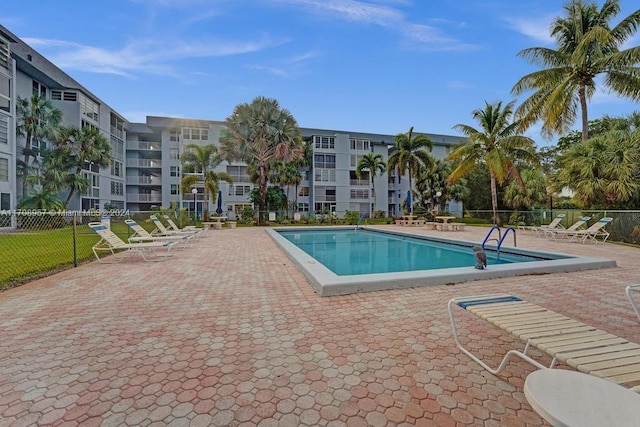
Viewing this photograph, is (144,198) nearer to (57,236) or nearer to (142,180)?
(142,180)

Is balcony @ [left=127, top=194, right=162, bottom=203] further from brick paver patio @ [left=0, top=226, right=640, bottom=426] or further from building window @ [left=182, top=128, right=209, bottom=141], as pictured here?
brick paver patio @ [left=0, top=226, right=640, bottom=426]

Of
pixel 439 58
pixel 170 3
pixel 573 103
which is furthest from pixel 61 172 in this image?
pixel 573 103

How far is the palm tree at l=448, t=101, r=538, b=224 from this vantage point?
19.1 metres

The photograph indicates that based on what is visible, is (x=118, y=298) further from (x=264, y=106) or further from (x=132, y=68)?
(x=264, y=106)

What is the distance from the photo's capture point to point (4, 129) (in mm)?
18453

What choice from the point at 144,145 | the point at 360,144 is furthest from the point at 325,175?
the point at 144,145

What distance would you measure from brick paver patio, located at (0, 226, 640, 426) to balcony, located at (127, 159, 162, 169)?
3476 cm

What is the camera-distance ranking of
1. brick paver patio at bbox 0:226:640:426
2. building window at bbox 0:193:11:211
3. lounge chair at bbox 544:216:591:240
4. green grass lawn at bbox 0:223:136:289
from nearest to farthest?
brick paver patio at bbox 0:226:640:426 → green grass lawn at bbox 0:223:136:289 → lounge chair at bbox 544:216:591:240 → building window at bbox 0:193:11:211

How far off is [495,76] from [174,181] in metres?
32.4

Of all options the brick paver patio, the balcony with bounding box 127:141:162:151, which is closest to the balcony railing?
the balcony with bounding box 127:141:162:151

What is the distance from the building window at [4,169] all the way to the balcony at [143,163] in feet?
57.0

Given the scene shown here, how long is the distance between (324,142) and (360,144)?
4.94m

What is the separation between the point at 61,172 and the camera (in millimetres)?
22047

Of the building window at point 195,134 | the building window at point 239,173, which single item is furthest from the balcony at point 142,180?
the building window at point 239,173
